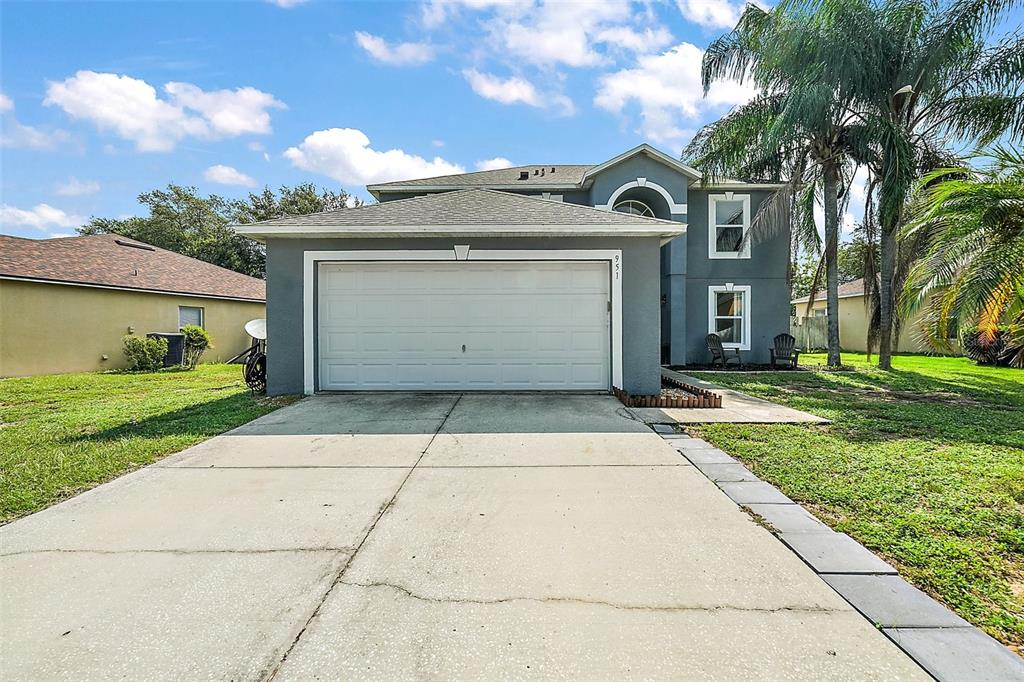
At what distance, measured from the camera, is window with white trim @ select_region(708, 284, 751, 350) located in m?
14.6

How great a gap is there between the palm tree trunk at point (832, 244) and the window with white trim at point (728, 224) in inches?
79.4

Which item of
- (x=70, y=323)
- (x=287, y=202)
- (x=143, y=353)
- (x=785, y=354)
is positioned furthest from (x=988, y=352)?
(x=287, y=202)

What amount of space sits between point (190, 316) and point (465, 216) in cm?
1327

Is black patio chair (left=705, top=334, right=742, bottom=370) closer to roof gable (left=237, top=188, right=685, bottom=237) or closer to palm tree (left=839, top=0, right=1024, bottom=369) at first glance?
palm tree (left=839, top=0, right=1024, bottom=369)

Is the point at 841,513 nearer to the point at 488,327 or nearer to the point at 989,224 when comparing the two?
the point at 989,224

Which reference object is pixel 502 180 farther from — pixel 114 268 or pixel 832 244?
pixel 114 268

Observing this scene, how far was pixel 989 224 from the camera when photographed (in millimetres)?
5559

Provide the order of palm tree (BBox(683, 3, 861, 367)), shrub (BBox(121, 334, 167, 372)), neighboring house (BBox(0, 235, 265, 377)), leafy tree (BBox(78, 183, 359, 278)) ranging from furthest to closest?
leafy tree (BBox(78, 183, 359, 278))
shrub (BBox(121, 334, 167, 372))
neighboring house (BBox(0, 235, 265, 377))
palm tree (BBox(683, 3, 861, 367))

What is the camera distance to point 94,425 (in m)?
6.40

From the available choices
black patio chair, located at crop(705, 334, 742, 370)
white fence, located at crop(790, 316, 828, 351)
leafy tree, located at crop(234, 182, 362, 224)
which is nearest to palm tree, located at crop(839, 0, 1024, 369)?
black patio chair, located at crop(705, 334, 742, 370)

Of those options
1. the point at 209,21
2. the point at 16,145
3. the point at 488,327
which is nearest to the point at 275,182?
the point at 16,145

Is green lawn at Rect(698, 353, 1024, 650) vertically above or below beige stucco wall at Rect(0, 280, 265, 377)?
below

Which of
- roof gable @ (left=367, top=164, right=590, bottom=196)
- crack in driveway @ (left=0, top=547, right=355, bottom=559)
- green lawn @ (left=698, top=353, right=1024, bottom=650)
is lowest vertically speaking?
crack in driveway @ (left=0, top=547, right=355, bottom=559)

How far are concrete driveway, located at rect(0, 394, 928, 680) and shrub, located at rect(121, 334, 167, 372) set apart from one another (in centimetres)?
1192
